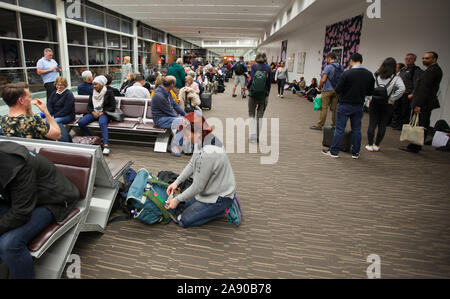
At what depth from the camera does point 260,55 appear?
5.18 meters

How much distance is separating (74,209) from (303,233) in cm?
208

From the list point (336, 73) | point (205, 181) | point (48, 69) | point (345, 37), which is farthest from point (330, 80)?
point (345, 37)

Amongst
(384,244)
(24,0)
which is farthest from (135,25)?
(384,244)

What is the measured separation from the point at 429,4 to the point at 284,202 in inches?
280

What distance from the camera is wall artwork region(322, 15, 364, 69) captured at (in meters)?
10.2

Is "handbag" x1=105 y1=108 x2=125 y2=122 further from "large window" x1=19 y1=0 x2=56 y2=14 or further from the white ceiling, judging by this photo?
the white ceiling

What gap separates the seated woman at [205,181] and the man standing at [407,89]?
5.29m

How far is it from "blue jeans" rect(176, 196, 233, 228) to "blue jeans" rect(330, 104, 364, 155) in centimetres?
291

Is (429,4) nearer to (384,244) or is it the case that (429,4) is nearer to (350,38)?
(350,38)

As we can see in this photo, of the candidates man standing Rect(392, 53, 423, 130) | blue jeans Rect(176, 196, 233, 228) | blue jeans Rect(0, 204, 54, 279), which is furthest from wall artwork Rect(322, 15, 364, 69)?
blue jeans Rect(0, 204, 54, 279)

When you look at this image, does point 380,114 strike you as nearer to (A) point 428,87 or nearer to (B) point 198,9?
(A) point 428,87

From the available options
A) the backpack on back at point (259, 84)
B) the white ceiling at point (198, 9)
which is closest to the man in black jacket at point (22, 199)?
the backpack on back at point (259, 84)

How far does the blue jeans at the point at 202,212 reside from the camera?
2553mm
